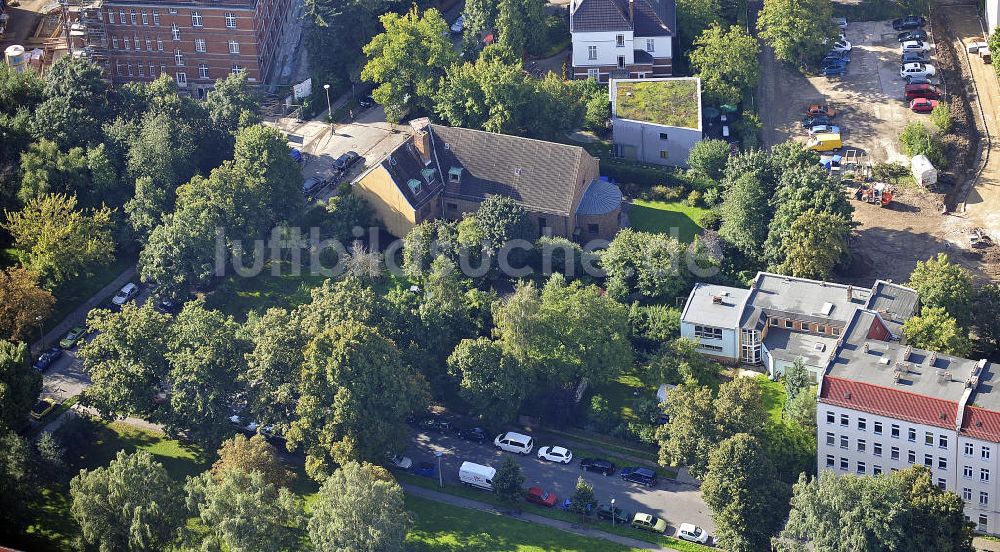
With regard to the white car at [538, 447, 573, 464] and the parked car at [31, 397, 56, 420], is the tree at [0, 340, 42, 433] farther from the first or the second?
the white car at [538, 447, 573, 464]

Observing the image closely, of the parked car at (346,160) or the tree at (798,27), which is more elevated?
the tree at (798,27)

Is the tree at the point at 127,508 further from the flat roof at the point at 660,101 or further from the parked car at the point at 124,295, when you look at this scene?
the flat roof at the point at 660,101

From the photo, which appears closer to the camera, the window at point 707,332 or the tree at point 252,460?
the tree at point 252,460

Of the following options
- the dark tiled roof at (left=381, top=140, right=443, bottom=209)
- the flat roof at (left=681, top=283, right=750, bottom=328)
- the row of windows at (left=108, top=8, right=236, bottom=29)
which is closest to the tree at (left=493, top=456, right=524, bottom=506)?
the flat roof at (left=681, top=283, right=750, bottom=328)

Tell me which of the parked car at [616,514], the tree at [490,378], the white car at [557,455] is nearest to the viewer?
the parked car at [616,514]

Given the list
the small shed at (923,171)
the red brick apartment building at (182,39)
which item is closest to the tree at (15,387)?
the red brick apartment building at (182,39)

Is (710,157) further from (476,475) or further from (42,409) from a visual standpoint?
(42,409)
